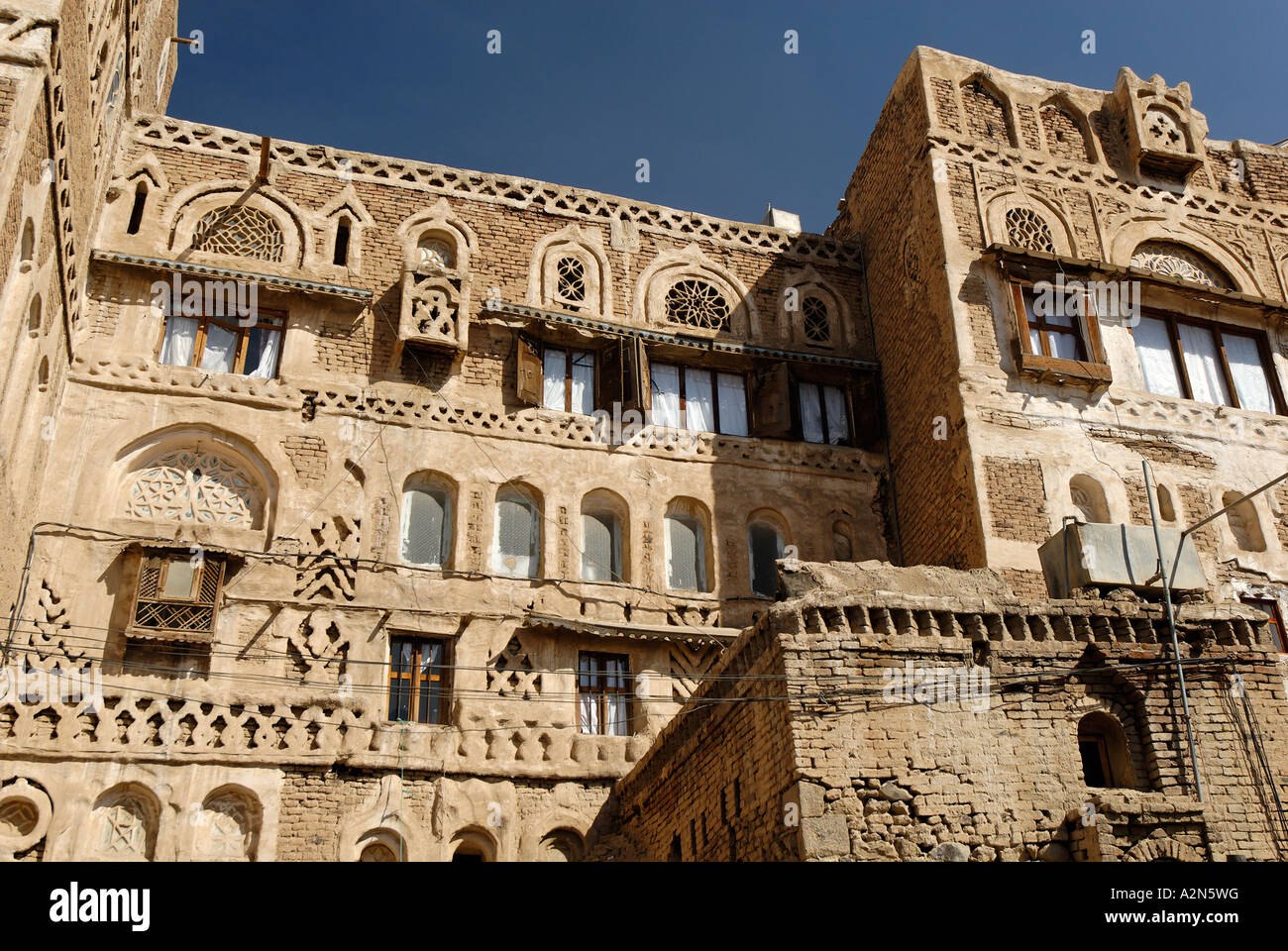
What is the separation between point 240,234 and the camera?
1894 centimetres

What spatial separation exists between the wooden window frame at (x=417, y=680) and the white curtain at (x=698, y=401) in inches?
215

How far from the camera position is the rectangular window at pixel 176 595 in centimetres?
1543

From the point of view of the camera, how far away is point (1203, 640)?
44.2 feet

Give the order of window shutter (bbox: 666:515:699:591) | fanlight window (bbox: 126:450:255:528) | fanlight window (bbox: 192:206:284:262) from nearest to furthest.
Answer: fanlight window (bbox: 126:450:255:528)
window shutter (bbox: 666:515:699:591)
fanlight window (bbox: 192:206:284:262)

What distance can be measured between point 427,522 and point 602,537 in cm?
255

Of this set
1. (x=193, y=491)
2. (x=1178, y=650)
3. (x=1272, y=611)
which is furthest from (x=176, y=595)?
(x=1272, y=611)

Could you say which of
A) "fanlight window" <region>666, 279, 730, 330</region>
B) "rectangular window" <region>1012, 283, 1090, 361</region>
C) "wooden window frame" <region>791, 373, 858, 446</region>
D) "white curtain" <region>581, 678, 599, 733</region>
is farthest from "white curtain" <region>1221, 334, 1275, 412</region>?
"white curtain" <region>581, 678, 599, 733</region>

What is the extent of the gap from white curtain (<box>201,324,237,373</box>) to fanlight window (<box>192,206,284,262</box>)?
132 centimetres

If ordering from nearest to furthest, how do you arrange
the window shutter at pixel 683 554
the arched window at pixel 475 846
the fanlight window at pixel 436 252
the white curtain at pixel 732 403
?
the arched window at pixel 475 846
the window shutter at pixel 683 554
the fanlight window at pixel 436 252
the white curtain at pixel 732 403

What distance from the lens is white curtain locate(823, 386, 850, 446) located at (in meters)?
20.5

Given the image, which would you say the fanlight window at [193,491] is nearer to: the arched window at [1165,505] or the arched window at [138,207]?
the arched window at [138,207]

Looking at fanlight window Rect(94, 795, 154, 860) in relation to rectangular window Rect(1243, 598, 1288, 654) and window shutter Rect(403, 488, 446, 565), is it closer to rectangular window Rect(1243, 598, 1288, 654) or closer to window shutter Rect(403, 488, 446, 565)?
window shutter Rect(403, 488, 446, 565)

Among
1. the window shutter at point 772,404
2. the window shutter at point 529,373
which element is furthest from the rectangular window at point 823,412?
the window shutter at point 529,373

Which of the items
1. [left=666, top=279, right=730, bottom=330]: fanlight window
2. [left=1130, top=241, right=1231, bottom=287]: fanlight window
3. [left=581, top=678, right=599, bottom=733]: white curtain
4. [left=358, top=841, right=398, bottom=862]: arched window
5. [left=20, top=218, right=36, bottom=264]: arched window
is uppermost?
[left=1130, top=241, right=1231, bottom=287]: fanlight window
